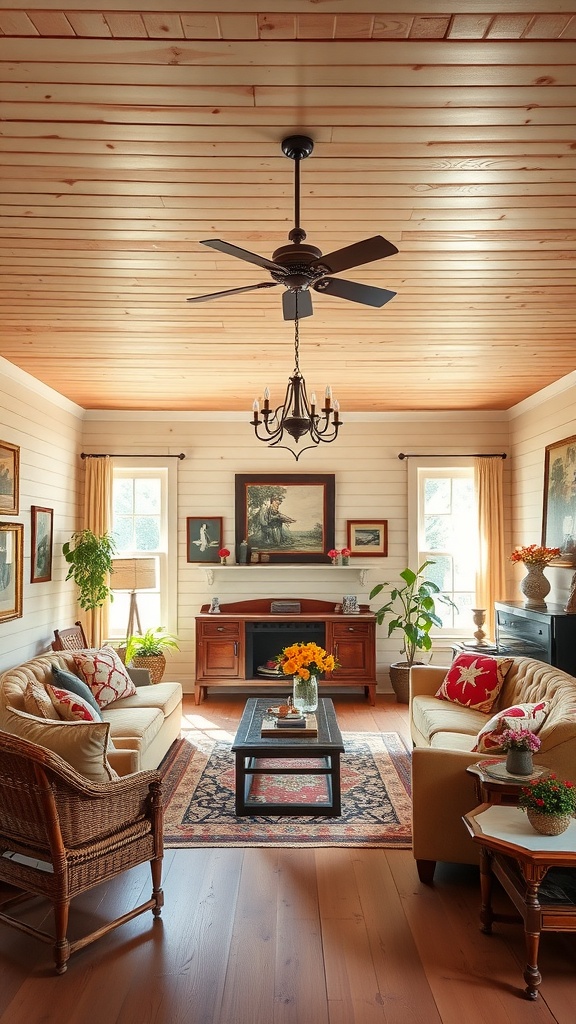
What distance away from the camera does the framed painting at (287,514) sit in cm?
751

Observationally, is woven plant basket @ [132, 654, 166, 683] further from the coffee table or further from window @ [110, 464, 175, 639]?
the coffee table

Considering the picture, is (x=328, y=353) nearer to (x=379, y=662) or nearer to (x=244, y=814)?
(x=244, y=814)

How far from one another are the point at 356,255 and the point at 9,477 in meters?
3.65

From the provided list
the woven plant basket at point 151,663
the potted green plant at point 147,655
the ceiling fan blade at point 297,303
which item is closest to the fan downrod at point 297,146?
the ceiling fan blade at point 297,303

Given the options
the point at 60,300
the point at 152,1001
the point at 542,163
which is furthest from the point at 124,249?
the point at 152,1001

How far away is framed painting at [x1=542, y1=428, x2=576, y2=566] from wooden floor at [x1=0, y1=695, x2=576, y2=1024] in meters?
2.81

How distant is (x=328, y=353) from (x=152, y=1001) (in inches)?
158

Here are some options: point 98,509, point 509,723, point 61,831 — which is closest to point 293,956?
point 61,831

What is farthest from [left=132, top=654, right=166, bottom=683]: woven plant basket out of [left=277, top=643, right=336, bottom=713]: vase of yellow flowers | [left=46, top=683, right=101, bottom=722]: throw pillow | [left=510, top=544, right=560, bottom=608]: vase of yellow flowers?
[left=510, top=544, right=560, bottom=608]: vase of yellow flowers

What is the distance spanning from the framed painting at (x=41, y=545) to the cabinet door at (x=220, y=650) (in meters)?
1.61

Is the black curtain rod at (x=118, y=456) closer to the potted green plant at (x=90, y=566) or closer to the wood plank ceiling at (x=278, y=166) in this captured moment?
the potted green plant at (x=90, y=566)

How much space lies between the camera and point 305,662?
4.58 m

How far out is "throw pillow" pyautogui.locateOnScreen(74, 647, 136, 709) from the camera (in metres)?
5.00

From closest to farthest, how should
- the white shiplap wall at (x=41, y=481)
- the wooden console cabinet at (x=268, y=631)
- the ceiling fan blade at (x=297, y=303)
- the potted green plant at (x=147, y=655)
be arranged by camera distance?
the ceiling fan blade at (x=297, y=303), the white shiplap wall at (x=41, y=481), the potted green plant at (x=147, y=655), the wooden console cabinet at (x=268, y=631)
